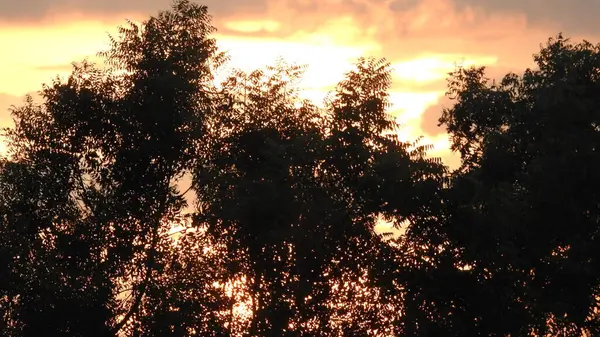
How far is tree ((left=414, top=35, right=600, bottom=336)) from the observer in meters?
51.6

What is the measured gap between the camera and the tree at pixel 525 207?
5156 cm

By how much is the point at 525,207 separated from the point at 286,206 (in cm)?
1364

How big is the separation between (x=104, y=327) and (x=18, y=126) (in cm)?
1224

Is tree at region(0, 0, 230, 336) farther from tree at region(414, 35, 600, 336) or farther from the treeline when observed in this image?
tree at region(414, 35, 600, 336)

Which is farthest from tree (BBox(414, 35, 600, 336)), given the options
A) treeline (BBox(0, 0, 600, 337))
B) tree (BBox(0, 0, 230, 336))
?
tree (BBox(0, 0, 230, 336))

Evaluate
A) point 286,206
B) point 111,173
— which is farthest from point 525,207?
point 111,173

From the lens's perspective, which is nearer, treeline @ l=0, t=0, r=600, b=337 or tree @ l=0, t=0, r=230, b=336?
treeline @ l=0, t=0, r=600, b=337

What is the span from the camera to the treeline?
5038cm

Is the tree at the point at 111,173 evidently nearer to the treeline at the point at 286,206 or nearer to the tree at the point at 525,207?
the treeline at the point at 286,206

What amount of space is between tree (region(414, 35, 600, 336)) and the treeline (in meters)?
0.11

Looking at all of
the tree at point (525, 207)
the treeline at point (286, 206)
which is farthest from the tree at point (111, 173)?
the tree at point (525, 207)

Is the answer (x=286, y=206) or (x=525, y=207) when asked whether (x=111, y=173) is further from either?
(x=525, y=207)

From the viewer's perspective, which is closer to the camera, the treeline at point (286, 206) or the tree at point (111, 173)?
the treeline at point (286, 206)

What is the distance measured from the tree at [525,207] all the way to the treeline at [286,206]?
0.11 meters
